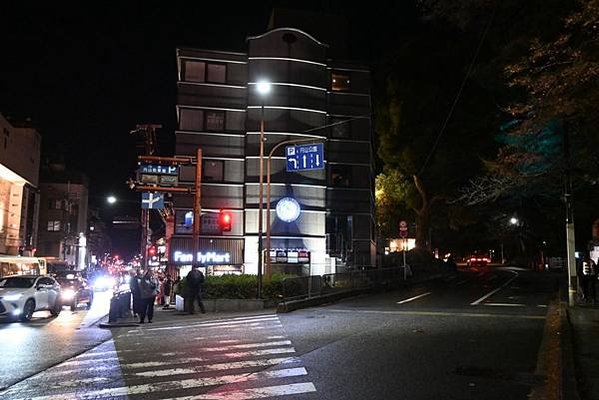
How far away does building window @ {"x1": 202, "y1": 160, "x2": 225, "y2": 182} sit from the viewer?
120 feet

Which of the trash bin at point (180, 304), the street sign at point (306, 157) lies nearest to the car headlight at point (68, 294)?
the trash bin at point (180, 304)

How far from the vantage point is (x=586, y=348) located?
11.1 m

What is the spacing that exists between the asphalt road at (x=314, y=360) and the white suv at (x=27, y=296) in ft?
14.2

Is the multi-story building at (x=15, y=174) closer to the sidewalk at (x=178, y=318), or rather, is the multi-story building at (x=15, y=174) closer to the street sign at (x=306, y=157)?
the street sign at (x=306, y=157)

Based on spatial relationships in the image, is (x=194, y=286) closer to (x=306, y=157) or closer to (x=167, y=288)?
(x=167, y=288)

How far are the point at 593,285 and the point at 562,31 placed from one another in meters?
10.8

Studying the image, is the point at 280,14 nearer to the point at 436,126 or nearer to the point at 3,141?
the point at 436,126

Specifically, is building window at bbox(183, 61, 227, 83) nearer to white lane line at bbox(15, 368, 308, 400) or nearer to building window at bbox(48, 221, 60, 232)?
white lane line at bbox(15, 368, 308, 400)

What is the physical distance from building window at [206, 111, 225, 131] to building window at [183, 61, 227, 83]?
212cm

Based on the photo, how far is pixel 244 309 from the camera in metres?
21.9

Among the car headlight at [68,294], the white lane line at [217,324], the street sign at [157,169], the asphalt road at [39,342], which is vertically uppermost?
the street sign at [157,169]

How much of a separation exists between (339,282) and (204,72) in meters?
16.9

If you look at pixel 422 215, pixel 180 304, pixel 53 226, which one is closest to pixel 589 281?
pixel 180 304

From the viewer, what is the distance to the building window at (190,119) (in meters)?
36.5
